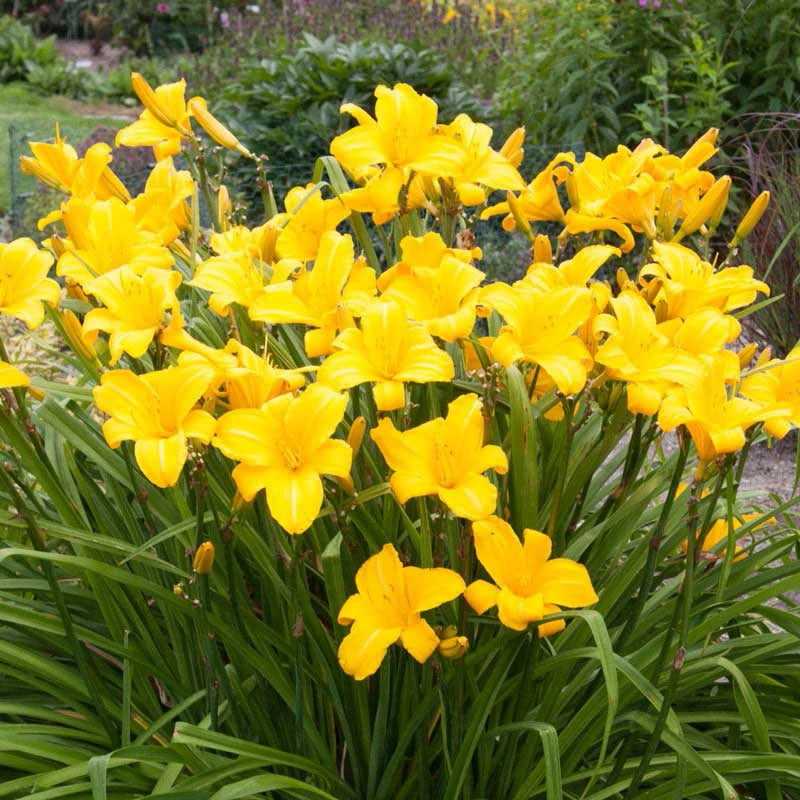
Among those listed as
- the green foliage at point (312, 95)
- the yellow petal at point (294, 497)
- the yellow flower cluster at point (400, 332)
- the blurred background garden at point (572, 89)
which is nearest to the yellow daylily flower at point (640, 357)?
the yellow flower cluster at point (400, 332)

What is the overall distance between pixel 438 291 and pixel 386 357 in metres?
0.18

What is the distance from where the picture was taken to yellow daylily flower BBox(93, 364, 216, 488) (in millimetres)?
1153

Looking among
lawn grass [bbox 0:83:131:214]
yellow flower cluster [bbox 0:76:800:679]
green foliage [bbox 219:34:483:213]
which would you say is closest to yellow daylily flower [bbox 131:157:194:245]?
yellow flower cluster [bbox 0:76:800:679]

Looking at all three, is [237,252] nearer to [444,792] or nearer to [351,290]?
[351,290]

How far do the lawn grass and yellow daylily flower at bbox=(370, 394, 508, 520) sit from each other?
7.73 meters

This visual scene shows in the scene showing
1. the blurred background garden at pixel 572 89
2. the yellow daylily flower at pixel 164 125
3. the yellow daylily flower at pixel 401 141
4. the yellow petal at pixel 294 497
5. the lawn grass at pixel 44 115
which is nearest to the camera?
the yellow petal at pixel 294 497

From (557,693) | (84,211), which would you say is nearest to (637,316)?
(557,693)

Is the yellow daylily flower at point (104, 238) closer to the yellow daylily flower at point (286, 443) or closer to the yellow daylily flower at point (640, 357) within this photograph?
the yellow daylily flower at point (286, 443)

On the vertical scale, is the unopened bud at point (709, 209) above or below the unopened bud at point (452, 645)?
above

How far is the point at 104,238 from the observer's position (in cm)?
153

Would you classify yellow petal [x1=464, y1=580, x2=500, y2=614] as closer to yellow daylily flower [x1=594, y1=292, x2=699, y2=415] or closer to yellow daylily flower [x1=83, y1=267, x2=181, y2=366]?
yellow daylily flower [x1=594, y1=292, x2=699, y2=415]

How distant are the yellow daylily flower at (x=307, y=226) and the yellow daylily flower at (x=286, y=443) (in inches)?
20.4

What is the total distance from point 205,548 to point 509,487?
0.49 m

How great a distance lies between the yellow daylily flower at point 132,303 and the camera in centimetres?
130
